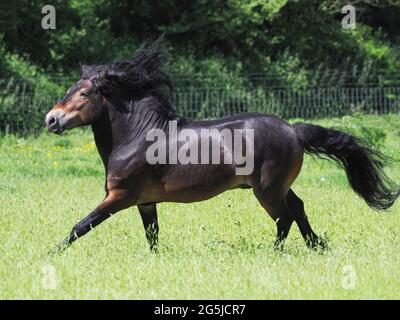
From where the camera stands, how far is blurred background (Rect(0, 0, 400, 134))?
1884 centimetres

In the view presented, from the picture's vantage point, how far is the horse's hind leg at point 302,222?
7.41 metres

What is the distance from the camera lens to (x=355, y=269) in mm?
6266

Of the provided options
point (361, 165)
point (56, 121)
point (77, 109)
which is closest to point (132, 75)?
point (77, 109)

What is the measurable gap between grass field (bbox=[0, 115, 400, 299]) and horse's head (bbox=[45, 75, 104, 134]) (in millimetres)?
1043

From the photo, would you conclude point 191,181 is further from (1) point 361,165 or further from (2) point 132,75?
(1) point 361,165

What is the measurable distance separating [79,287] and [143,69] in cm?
250

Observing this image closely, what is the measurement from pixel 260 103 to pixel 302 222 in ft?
43.7

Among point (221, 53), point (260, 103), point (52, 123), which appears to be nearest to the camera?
point (52, 123)

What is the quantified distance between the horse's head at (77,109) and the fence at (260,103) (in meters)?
10.0

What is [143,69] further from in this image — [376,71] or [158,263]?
[376,71]

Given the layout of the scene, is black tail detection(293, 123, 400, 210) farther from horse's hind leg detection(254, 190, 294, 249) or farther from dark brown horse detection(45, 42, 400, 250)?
horse's hind leg detection(254, 190, 294, 249)

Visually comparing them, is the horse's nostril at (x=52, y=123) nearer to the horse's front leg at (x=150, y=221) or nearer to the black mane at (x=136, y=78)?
the black mane at (x=136, y=78)

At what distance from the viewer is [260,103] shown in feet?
68.0
